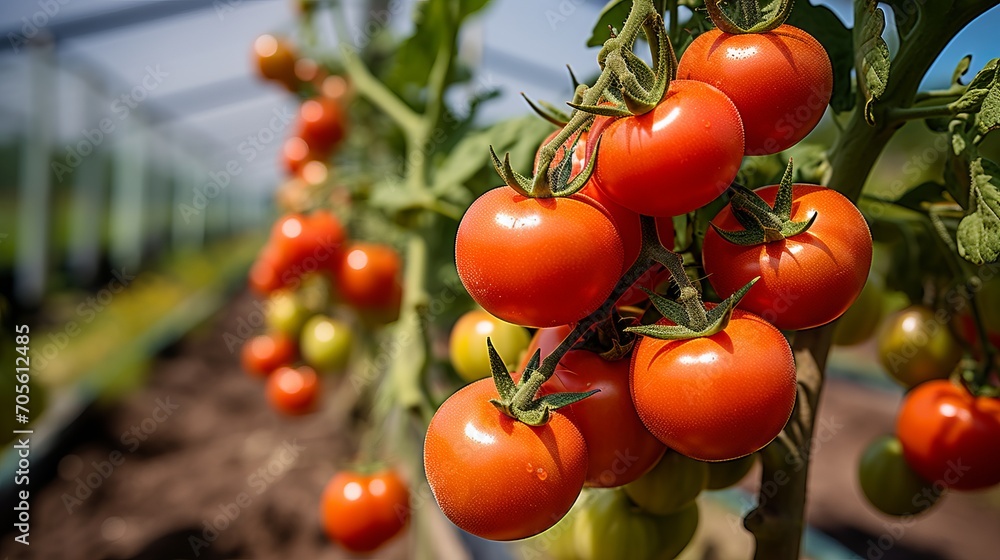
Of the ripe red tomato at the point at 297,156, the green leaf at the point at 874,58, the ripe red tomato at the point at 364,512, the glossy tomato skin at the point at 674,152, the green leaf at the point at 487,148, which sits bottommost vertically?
the ripe red tomato at the point at 364,512

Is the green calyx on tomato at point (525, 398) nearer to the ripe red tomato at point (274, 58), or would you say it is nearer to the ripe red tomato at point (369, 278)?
the ripe red tomato at point (369, 278)

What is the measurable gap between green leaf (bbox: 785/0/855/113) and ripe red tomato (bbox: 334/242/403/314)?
0.71 metres

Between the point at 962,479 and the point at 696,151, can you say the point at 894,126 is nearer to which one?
the point at 696,151

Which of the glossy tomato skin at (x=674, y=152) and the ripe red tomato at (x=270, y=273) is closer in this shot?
the glossy tomato skin at (x=674, y=152)

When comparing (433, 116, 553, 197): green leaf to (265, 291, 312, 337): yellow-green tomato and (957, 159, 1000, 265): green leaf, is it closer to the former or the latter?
(957, 159, 1000, 265): green leaf

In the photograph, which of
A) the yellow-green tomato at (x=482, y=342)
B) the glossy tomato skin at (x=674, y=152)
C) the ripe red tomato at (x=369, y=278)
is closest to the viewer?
the glossy tomato skin at (x=674, y=152)

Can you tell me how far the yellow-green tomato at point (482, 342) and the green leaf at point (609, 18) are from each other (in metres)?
0.22

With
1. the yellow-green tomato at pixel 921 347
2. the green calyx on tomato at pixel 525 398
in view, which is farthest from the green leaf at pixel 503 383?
the yellow-green tomato at pixel 921 347

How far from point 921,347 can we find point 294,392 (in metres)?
1.13

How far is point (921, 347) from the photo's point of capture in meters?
0.61

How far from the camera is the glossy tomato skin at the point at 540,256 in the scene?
0.29 m

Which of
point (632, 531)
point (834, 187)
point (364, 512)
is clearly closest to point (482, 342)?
point (632, 531)

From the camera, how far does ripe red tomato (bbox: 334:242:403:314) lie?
1.02m

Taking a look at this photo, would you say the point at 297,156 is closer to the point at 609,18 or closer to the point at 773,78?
the point at 609,18
